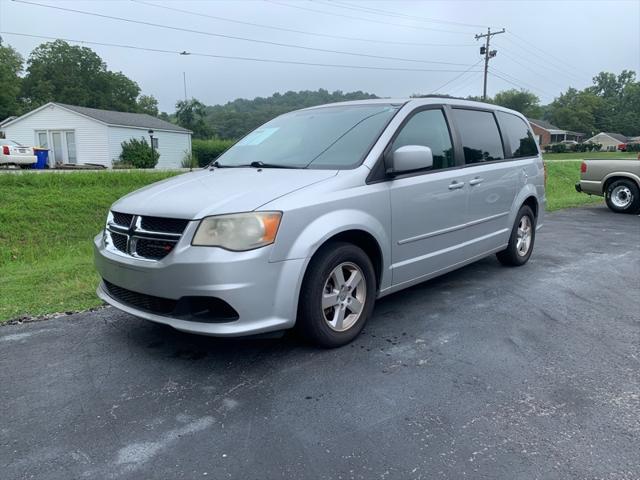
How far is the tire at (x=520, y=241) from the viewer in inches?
232

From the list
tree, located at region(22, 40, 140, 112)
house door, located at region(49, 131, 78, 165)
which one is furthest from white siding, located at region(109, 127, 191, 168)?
tree, located at region(22, 40, 140, 112)

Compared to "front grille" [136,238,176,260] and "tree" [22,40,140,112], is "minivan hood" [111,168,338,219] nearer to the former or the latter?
"front grille" [136,238,176,260]

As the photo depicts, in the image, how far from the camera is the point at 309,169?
151 inches

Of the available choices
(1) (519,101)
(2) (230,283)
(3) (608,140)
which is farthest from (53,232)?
(1) (519,101)

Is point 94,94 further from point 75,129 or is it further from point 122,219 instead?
point 122,219

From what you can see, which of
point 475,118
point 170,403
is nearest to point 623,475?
point 170,403

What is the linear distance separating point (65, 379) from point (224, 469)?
152 centimetres

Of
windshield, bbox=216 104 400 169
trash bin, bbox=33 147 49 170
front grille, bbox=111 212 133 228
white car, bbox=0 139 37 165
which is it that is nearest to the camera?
front grille, bbox=111 212 133 228

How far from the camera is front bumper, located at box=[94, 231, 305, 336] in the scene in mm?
3051

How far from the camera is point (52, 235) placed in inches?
419

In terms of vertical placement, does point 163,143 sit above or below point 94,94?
below

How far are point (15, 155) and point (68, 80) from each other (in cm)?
4921

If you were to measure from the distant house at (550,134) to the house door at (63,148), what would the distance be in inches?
2681

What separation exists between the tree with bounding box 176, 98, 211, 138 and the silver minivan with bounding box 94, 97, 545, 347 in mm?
54688
